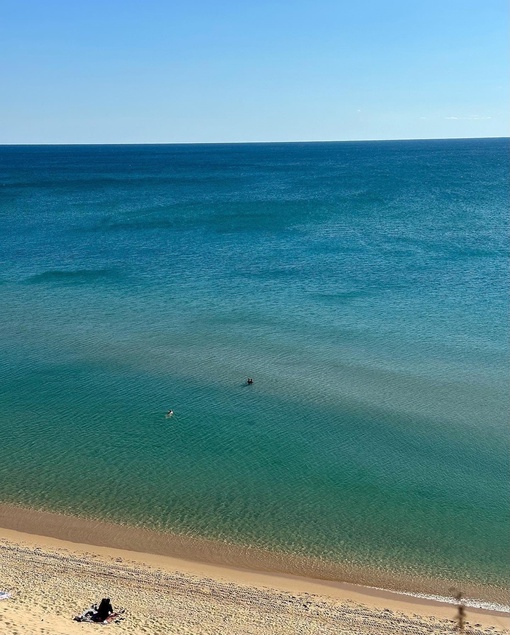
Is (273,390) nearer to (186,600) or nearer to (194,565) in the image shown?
(194,565)

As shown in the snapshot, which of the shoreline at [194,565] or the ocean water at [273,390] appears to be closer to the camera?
the shoreline at [194,565]

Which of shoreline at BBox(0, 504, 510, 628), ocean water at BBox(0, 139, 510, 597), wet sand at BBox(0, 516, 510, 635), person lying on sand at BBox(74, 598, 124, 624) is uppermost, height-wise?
ocean water at BBox(0, 139, 510, 597)

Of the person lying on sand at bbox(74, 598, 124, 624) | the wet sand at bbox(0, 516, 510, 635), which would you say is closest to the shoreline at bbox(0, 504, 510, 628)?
the wet sand at bbox(0, 516, 510, 635)

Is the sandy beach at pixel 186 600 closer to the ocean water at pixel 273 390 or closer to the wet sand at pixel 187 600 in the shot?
the wet sand at pixel 187 600

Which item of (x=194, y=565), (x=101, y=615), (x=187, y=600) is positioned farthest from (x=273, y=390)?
(x=101, y=615)

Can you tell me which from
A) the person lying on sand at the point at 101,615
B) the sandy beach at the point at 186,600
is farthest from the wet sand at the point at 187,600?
the person lying on sand at the point at 101,615

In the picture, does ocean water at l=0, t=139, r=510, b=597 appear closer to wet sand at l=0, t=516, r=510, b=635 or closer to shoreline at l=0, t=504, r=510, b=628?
shoreline at l=0, t=504, r=510, b=628
